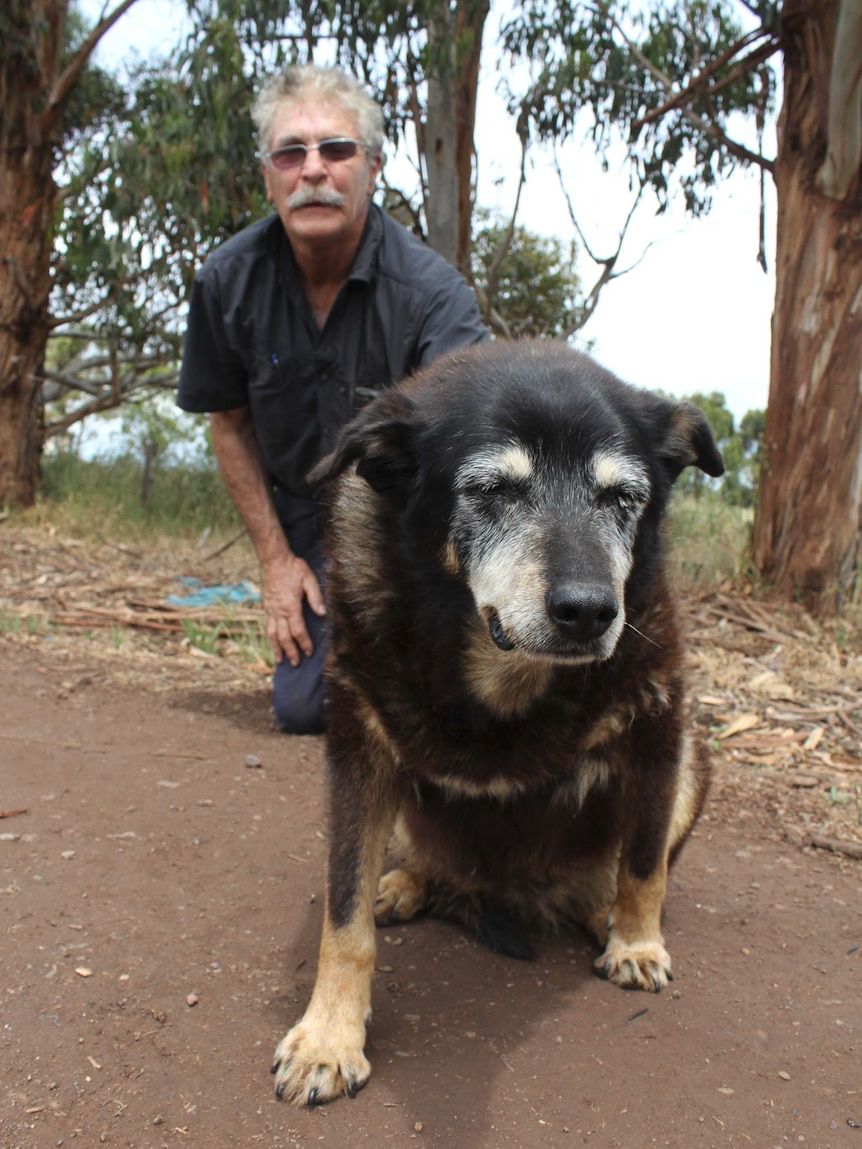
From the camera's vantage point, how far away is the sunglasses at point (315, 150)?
13.0ft

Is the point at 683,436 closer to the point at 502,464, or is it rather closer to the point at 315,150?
the point at 502,464

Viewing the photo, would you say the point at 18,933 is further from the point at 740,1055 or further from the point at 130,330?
the point at 130,330

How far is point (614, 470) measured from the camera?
7.55ft

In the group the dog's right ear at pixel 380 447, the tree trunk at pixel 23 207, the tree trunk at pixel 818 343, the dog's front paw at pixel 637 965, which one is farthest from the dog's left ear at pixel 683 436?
the tree trunk at pixel 23 207

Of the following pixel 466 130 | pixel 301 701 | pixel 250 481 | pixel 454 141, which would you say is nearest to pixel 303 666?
pixel 301 701

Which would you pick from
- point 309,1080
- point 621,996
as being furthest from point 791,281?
point 309,1080

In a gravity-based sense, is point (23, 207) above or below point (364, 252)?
above

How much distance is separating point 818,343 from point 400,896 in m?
4.69

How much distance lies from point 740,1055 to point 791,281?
5216 mm

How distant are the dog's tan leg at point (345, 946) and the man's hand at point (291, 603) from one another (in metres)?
2.04

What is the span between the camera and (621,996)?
2.54 m

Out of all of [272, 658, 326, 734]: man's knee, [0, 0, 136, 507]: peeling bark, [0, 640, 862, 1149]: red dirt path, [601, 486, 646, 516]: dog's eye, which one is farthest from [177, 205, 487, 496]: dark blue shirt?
[0, 0, 136, 507]: peeling bark

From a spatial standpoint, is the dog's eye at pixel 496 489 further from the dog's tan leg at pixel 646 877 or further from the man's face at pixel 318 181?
the man's face at pixel 318 181

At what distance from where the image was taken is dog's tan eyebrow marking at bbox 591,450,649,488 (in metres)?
2.29
